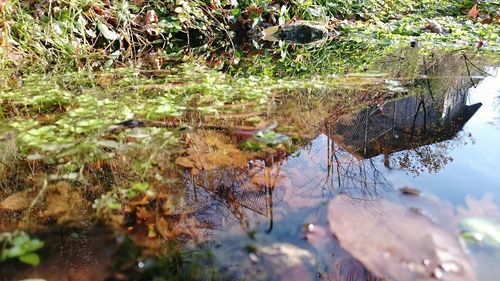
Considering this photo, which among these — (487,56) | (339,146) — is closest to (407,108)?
(339,146)

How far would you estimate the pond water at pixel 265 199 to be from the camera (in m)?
1.05

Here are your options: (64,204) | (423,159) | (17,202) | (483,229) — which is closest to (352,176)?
(423,159)

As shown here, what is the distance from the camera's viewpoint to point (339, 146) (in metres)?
1.84

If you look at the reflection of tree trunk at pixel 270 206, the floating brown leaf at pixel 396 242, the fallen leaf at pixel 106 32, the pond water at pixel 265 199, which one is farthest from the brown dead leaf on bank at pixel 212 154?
the fallen leaf at pixel 106 32

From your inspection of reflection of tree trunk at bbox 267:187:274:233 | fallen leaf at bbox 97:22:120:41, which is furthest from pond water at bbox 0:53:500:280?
fallen leaf at bbox 97:22:120:41

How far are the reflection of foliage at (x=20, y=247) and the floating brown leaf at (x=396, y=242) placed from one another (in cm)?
87

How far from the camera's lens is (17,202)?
1336mm

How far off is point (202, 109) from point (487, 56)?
3.50 meters

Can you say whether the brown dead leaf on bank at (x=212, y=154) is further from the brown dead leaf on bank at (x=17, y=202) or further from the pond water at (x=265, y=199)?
the brown dead leaf on bank at (x=17, y=202)

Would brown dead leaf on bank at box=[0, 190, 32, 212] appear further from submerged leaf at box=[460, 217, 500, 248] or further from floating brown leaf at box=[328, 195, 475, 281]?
submerged leaf at box=[460, 217, 500, 248]

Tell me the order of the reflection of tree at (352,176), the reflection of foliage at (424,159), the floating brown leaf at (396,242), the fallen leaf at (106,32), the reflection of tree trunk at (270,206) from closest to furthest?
the floating brown leaf at (396,242) → the reflection of tree trunk at (270,206) → the reflection of tree at (352,176) → the reflection of foliage at (424,159) → the fallen leaf at (106,32)

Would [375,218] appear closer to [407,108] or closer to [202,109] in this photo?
[202,109]

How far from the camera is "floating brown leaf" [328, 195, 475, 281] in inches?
39.7

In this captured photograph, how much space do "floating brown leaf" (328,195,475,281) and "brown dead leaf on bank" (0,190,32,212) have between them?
1045 mm
